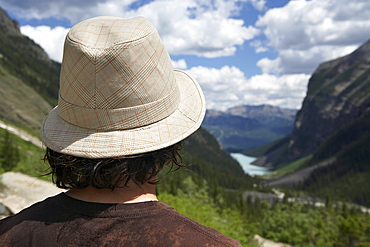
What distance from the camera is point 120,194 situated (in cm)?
225

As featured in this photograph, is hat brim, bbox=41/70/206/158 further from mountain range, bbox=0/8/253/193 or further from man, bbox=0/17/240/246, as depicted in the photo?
mountain range, bbox=0/8/253/193

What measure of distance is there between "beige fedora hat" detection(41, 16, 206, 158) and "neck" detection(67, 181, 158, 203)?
0.25 metres

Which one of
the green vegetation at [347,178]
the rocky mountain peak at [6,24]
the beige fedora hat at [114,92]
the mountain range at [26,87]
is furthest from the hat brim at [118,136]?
the rocky mountain peak at [6,24]

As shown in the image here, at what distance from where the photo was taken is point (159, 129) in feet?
8.10

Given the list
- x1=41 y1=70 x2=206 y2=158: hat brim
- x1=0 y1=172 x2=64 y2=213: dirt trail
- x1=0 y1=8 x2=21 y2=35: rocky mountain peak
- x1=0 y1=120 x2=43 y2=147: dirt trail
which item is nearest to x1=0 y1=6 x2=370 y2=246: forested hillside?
x1=0 y1=8 x2=21 y2=35: rocky mountain peak

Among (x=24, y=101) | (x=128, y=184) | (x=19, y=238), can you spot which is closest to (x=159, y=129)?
(x=128, y=184)

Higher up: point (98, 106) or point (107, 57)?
point (107, 57)

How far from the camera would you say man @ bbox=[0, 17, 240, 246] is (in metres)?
2.15

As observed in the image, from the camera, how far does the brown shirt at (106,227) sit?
1.92 meters

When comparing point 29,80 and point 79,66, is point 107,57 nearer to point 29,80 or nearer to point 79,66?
point 79,66

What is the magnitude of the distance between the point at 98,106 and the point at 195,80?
4.31 ft

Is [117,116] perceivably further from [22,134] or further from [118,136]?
[22,134]

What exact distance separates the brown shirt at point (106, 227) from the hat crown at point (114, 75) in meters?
0.59

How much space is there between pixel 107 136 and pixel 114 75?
441 mm
